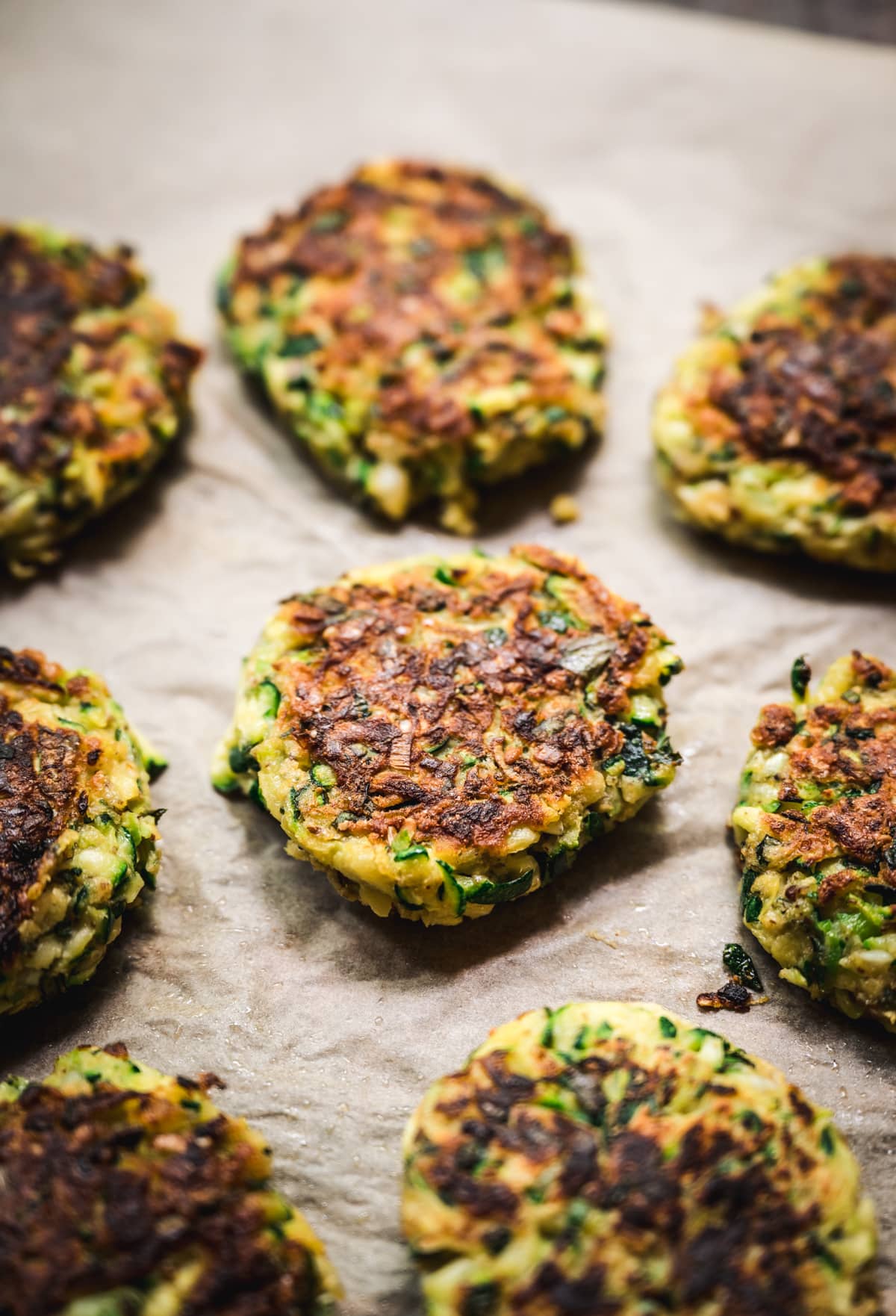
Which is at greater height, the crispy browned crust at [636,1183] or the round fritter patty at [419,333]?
the round fritter patty at [419,333]

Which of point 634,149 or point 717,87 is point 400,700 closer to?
point 634,149

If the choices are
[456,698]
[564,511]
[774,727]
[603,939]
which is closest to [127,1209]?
[603,939]

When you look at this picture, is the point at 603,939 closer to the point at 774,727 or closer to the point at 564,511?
the point at 774,727

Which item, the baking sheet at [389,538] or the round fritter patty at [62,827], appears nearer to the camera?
the round fritter patty at [62,827]

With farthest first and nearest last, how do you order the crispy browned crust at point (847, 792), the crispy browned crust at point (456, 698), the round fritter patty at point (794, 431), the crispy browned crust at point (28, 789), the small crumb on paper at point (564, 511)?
the small crumb on paper at point (564, 511) < the round fritter patty at point (794, 431) < the crispy browned crust at point (456, 698) < the crispy browned crust at point (847, 792) < the crispy browned crust at point (28, 789)

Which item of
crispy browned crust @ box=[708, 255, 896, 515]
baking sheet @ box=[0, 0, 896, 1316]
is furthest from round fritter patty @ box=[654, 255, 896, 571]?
baking sheet @ box=[0, 0, 896, 1316]

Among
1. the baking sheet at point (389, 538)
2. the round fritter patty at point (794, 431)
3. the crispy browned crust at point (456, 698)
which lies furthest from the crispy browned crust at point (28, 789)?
the round fritter patty at point (794, 431)

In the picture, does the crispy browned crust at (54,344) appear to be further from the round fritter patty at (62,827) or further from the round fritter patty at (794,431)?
the round fritter patty at (794,431)

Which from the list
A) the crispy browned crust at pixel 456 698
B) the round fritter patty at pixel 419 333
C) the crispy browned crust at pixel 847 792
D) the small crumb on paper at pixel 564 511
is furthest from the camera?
the small crumb on paper at pixel 564 511
